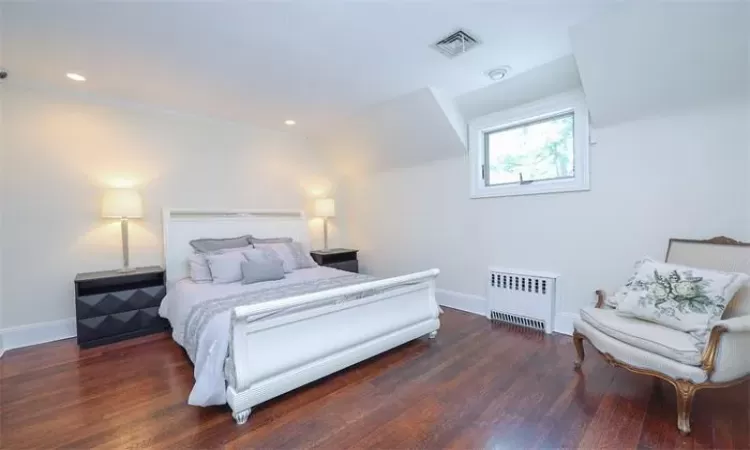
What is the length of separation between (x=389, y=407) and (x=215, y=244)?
2611 mm

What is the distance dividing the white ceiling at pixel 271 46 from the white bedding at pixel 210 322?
183 centimetres

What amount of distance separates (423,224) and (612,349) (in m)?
2.50

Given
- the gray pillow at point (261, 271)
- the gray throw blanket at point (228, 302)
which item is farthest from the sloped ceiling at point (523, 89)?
the gray pillow at point (261, 271)

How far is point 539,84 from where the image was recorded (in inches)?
115

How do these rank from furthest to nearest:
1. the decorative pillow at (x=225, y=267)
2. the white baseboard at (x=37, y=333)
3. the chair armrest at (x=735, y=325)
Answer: the decorative pillow at (x=225, y=267), the white baseboard at (x=37, y=333), the chair armrest at (x=735, y=325)

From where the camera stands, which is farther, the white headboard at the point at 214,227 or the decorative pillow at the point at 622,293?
the white headboard at the point at 214,227

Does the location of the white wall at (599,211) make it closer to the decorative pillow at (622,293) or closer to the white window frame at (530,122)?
the white window frame at (530,122)

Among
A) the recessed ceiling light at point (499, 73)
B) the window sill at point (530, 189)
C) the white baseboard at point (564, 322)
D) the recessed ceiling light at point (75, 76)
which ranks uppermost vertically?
the recessed ceiling light at point (75, 76)

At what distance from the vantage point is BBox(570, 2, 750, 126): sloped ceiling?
1.96m

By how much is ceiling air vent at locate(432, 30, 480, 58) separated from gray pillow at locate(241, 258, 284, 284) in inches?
93.2

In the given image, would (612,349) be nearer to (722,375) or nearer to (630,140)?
(722,375)

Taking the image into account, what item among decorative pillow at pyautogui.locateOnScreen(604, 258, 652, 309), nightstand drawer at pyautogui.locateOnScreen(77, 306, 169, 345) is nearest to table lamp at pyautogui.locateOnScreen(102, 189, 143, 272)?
nightstand drawer at pyautogui.locateOnScreen(77, 306, 169, 345)

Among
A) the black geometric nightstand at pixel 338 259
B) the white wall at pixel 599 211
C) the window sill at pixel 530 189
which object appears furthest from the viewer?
the black geometric nightstand at pixel 338 259

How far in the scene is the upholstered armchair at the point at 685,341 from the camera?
164cm
